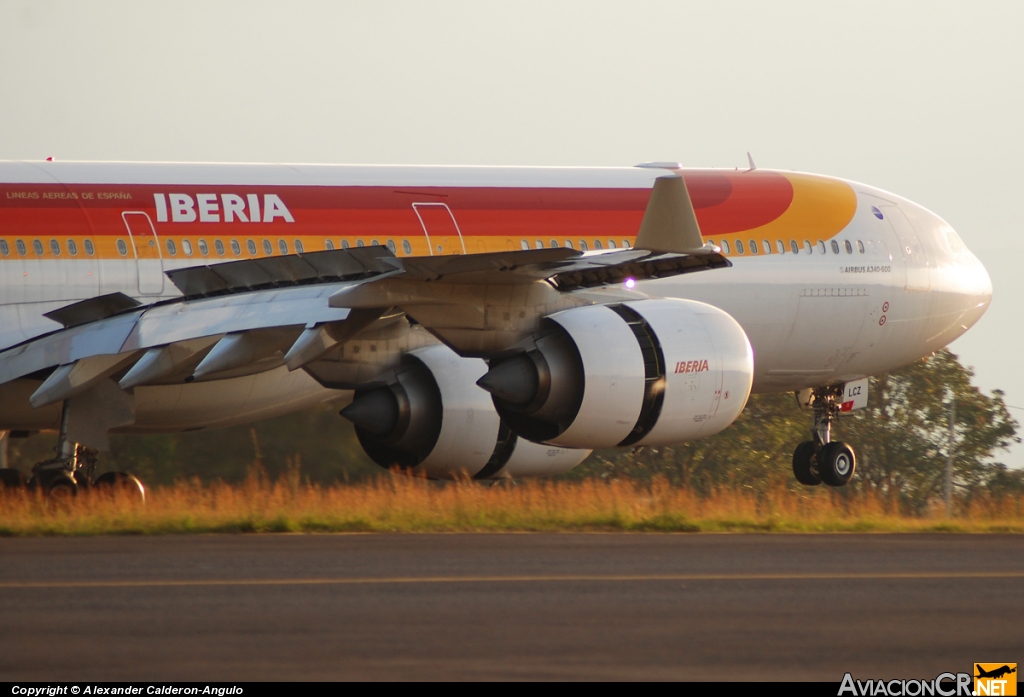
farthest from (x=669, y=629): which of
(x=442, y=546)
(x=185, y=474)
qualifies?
(x=185, y=474)

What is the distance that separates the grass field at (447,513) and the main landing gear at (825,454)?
2.44 metres

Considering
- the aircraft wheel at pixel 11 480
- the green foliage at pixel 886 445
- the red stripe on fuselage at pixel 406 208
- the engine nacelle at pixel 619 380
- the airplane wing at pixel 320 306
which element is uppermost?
the red stripe on fuselage at pixel 406 208

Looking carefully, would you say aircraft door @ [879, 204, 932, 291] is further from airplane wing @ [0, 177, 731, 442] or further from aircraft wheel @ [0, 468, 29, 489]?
aircraft wheel @ [0, 468, 29, 489]

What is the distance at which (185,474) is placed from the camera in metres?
30.3

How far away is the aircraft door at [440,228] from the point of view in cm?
1919

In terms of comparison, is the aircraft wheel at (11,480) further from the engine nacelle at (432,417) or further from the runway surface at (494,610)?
the runway surface at (494,610)

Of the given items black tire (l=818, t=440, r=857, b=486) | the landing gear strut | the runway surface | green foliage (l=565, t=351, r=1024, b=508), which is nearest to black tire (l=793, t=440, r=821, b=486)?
black tire (l=818, t=440, r=857, b=486)

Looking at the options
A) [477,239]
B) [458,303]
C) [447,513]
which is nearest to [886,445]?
[477,239]

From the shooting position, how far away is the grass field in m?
15.3

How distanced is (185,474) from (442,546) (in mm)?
17599

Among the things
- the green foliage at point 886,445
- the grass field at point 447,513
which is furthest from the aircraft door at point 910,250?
the green foliage at point 886,445

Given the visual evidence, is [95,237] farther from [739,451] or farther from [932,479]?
[932,479]

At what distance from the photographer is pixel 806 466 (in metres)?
22.6

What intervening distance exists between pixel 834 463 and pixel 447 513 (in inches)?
300
